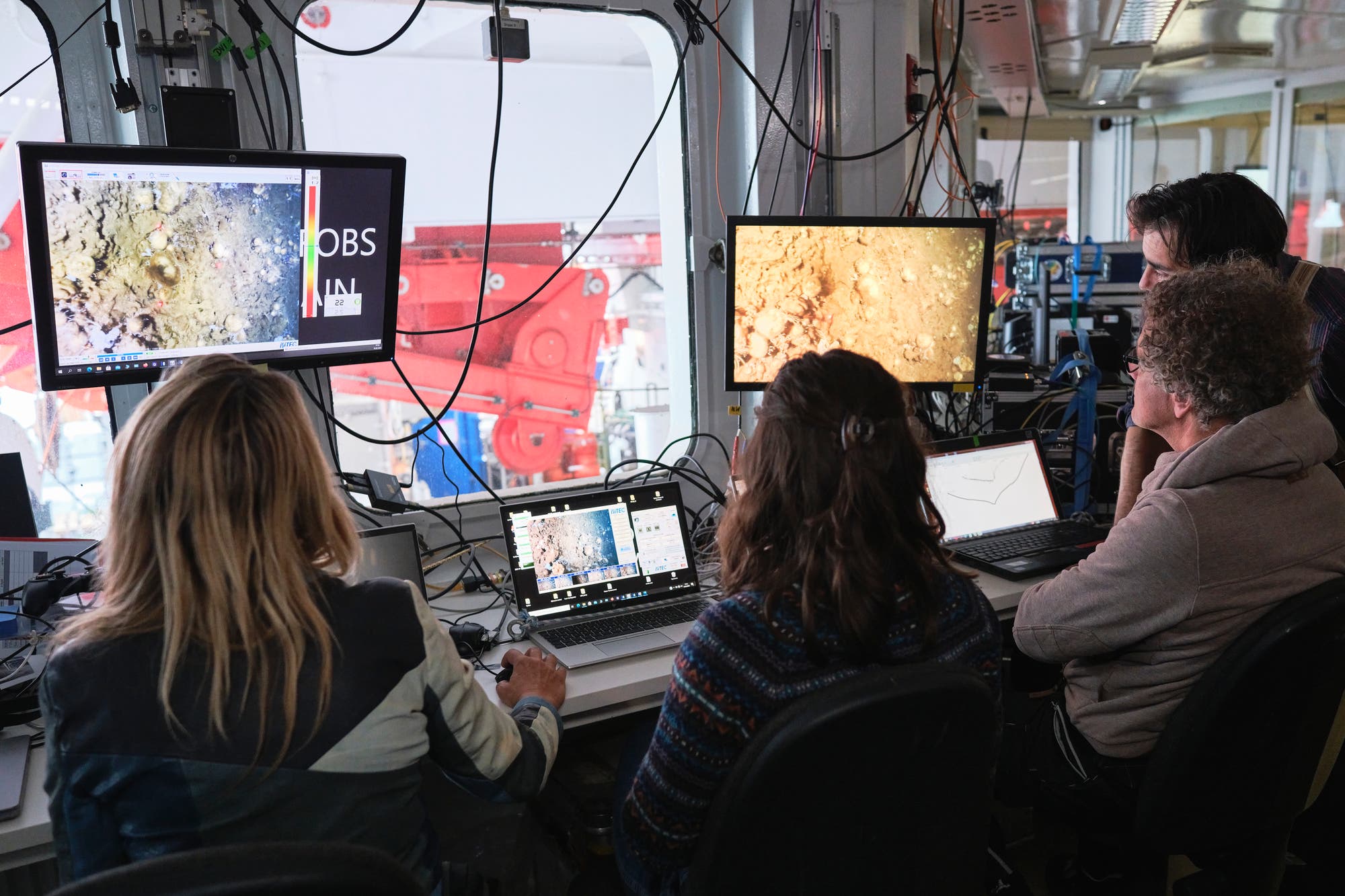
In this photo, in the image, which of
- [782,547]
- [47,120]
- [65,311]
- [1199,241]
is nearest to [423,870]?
[782,547]

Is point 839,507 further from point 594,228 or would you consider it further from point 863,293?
point 594,228

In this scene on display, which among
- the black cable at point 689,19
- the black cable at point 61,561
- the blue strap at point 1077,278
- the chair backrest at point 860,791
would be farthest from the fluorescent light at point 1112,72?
the black cable at point 61,561

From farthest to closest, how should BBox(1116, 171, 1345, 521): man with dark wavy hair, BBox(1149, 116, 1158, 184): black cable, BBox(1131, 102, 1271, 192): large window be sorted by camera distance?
BBox(1149, 116, 1158, 184): black cable
BBox(1131, 102, 1271, 192): large window
BBox(1116, 171, 1345, 521): man with dark wavy hair

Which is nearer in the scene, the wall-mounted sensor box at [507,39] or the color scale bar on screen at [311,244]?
the color scale bar on screen at [311,244]

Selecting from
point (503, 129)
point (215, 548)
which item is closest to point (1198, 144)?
point (503, 129)

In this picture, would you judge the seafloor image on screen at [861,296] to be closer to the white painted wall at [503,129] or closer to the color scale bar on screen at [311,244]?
the white painted wall at [503,129]

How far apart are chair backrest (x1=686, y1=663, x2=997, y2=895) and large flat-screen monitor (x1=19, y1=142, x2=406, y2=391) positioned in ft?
3.73

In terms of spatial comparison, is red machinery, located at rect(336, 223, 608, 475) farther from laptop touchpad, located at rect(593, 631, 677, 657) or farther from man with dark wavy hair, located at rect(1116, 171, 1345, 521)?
man with dark wavy hair, located at rect(1116, 171, 1345, 521)

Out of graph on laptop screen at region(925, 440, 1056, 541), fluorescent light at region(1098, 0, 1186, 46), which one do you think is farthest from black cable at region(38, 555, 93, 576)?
fluorescent light at region(1098, 0, 1186, 46)

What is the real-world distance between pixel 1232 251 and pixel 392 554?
5.76 ft

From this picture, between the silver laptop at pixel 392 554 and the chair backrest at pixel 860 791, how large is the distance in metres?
0.94

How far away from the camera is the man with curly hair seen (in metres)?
1.36

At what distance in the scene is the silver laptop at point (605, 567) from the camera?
1.76 meters

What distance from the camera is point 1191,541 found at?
136cm
